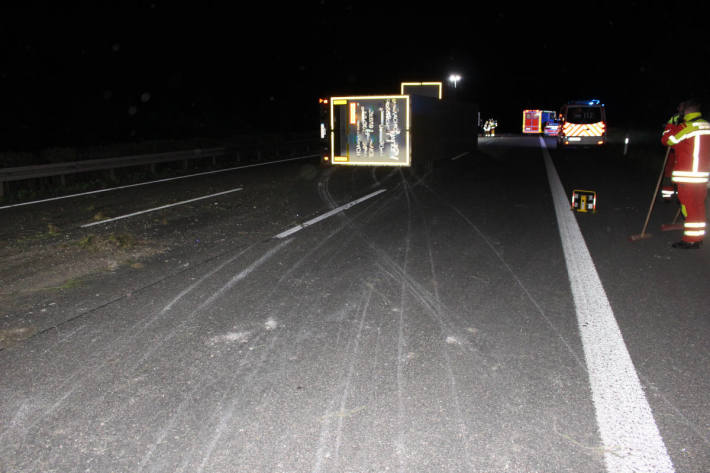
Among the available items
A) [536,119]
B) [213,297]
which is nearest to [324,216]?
[213,297]

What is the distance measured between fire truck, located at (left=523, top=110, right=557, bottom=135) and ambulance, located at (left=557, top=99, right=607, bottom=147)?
87.3 feet

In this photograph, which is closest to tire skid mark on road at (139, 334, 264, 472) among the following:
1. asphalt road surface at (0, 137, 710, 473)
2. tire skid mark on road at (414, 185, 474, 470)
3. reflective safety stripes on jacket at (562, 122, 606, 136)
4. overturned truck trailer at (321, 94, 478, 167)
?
asphalt road surface at (0, 137, 710, 473)

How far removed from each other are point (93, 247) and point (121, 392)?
4802mm

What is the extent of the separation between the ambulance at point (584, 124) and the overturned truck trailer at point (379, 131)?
13.1 metres

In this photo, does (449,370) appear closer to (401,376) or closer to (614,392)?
(401,376)

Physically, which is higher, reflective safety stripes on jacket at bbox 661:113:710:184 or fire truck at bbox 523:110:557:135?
fire truck at bbox 523:110:557:135

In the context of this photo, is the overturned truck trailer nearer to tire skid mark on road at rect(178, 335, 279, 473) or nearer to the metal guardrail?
the metal guardrail

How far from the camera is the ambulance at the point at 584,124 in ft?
99.3

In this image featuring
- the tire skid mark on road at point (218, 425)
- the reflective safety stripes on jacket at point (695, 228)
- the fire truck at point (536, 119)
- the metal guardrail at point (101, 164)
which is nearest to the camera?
the tire skid mark on road at point (218, 425)

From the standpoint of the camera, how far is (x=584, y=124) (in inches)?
1200

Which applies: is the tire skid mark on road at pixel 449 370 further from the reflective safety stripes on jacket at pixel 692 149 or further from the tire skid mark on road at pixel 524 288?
the reflective safety stripes on jacket at pixel 692 149

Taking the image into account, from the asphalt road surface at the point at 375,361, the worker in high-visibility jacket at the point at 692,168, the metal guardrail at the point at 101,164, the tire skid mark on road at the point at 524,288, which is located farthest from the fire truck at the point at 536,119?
the asphalt road surface at the point at 375,361

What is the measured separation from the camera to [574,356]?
165 inches

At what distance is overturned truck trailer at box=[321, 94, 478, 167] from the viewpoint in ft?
60.2
